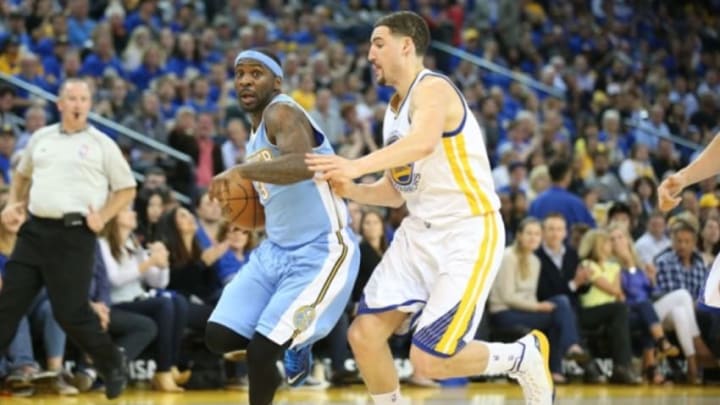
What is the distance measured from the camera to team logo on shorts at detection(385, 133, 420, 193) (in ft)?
20.0

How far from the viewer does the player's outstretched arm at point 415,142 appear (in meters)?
5.61

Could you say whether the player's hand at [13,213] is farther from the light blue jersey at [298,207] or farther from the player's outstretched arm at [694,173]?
the player's outstretched arm at [694,173]

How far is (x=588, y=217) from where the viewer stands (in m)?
13.0

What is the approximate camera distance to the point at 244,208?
6.52m

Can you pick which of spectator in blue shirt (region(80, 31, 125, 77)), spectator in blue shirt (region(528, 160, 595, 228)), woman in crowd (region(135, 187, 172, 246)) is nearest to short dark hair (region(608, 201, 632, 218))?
spectator in blue shirt (region(528, 160, 595, 228))

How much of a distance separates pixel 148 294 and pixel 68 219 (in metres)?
1.96

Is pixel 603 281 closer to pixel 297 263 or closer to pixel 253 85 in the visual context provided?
pixel 297 263

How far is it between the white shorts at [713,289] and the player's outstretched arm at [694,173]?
0.42 metres

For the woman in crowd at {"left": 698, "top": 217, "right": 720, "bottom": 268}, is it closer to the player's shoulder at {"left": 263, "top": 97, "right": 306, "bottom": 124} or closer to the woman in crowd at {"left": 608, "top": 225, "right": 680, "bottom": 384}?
the woman in crowd at {"left": 608, "top": 225, "right": 680, "bottom": 384}

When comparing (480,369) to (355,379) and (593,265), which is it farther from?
(593,265)

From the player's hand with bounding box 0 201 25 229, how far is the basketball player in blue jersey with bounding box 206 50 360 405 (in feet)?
9.09

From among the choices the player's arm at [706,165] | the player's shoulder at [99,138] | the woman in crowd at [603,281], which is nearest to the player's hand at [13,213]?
the player's shoulder at [99,138]

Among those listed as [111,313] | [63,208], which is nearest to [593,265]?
[111,313]

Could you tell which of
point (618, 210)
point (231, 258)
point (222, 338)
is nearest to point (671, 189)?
point (222, 338)
